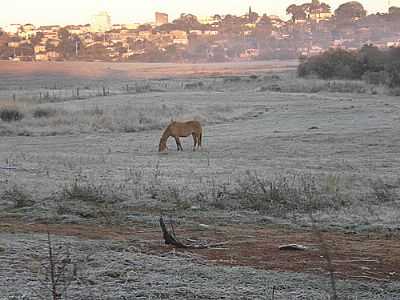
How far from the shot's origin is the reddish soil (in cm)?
909

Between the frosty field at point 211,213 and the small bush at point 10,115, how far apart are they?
7887 mm

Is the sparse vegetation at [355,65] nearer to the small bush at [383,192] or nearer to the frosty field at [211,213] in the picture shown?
the frosty field at [211,213]

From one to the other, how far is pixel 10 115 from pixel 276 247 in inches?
1352

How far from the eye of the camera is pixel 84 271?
8812 mm

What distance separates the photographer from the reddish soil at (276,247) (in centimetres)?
909

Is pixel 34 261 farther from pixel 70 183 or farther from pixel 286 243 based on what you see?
pixel 70 183

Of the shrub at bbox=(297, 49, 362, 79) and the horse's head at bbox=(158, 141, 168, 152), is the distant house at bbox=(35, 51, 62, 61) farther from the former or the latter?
the horse's head at bbox=(158, 141, 168, 152)

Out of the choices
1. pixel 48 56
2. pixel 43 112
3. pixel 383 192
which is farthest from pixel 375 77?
pixel 48 56

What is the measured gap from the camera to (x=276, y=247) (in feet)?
34.3

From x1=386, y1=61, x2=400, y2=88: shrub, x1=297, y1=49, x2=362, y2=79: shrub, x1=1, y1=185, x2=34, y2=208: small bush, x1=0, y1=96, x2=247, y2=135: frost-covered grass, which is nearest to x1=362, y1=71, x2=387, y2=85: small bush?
x1=386, y1=61, x2=400, y2=88: shrub

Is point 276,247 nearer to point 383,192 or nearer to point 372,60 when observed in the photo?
point 383,192

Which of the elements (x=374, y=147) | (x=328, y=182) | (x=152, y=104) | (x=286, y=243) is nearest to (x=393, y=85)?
(x=152, y=104)

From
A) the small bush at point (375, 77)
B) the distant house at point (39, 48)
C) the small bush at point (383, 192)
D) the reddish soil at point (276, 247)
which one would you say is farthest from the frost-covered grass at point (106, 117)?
the distant house at point (39, 48)

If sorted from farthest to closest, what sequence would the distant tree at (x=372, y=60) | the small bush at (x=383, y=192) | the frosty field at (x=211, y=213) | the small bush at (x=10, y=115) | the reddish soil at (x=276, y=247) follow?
the distant tree at (x=372, y=60)
the small bush at (x=10, y=115)
the small bush at (x=383, y=192)
the reddish soil at (x=276, y=247)
the frosty field at (x=211, y=213)
